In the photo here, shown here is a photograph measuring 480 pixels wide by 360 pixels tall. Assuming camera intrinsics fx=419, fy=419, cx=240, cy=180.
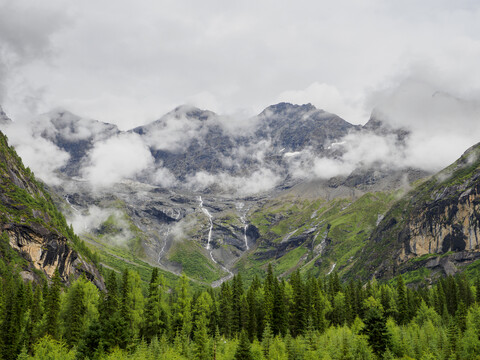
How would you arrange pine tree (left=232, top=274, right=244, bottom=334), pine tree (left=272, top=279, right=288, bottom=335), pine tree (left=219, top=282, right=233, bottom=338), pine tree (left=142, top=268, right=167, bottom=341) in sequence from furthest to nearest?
pine tree (left=219, top=282, right=233, bottom=338)
pine tree (left=232, top=274, right=244, bottom=334)
pine tree (left=272, top=279, right=288, bottom=335)
pine tree (left=142, top=268, right=167, bottom=341)

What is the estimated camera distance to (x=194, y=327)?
116250 millimetres

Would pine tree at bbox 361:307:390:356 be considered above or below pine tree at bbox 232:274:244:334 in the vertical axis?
below

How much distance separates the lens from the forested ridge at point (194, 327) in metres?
84.1

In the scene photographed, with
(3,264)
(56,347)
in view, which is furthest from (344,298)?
(3,264)

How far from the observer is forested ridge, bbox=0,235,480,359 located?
276 feet

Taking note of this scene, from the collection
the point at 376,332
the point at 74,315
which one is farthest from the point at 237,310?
the point at 74,315

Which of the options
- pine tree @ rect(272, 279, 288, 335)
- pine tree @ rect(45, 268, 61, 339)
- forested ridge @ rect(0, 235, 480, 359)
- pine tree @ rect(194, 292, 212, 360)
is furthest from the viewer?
pine tree @ rect(272, 279, 288, 335)

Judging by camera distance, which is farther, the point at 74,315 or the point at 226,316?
the point at 226,316

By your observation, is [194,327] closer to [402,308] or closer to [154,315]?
[154,315]

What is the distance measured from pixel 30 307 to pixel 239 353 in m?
65.8

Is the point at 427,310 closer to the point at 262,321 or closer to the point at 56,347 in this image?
the point at 262,321

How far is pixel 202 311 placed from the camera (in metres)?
119

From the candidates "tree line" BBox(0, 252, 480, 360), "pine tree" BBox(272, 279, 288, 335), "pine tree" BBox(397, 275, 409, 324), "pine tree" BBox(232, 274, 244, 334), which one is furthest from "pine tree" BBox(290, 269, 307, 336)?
"pine tree" BBox(397, 275, 409, 324)

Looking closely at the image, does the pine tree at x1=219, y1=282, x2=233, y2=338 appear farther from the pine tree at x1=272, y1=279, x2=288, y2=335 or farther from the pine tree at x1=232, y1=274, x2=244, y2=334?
the pine tree at x1=272, y1=279, x2=288, y2=335
